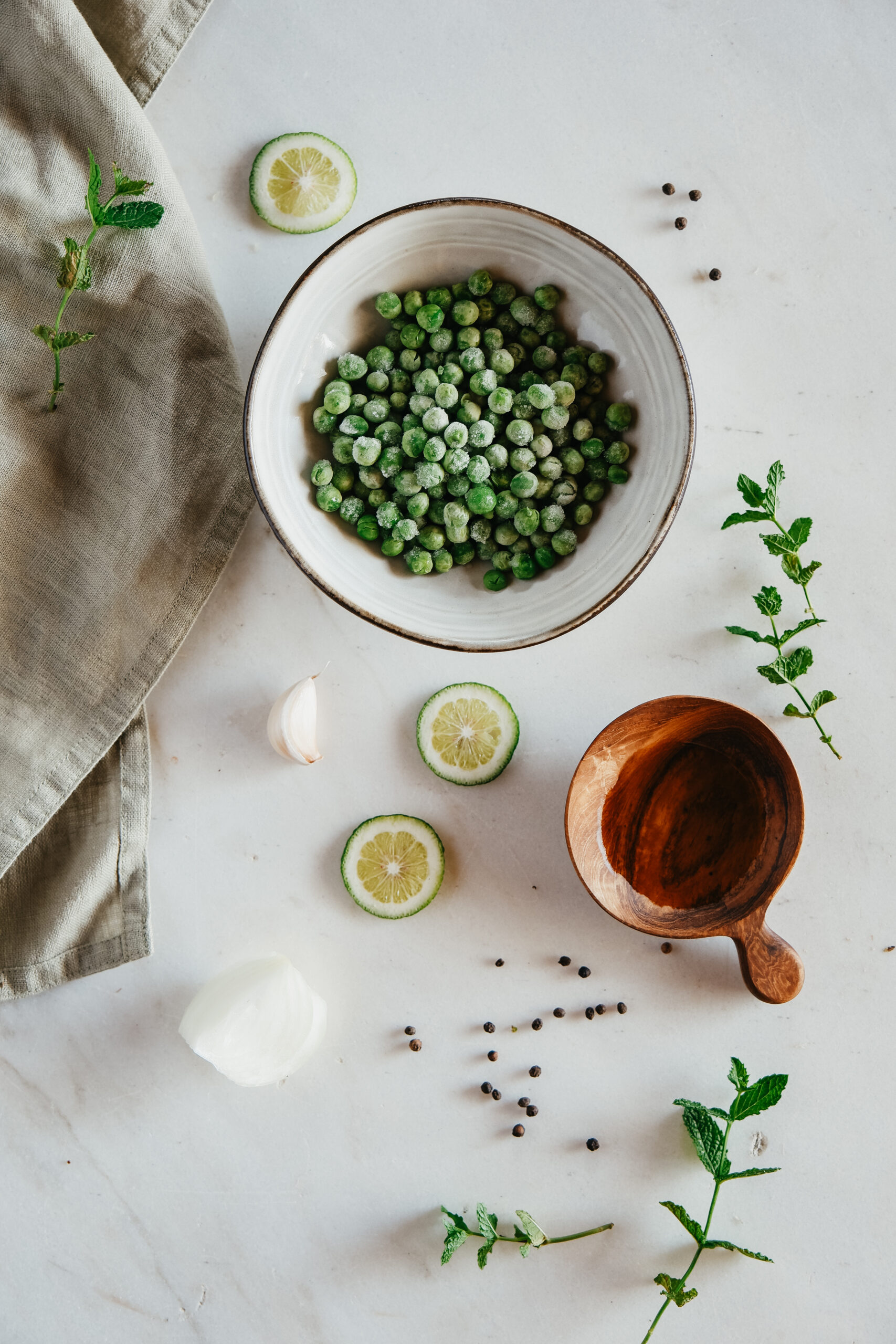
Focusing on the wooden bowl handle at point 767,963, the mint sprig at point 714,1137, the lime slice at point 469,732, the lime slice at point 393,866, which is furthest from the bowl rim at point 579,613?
the mint sprig at point 714,1137

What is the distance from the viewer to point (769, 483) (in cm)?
172

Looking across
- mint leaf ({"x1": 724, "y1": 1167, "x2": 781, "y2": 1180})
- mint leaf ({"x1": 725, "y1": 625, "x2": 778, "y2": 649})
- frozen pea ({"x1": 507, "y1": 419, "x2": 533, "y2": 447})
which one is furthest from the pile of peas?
mint leaf ({"x1": 724, "y1": 1167, "x2": 781, "y2": 1180})

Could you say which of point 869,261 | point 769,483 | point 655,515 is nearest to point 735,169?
point 869,261

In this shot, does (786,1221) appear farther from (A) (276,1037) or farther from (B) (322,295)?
(B) (322,295)

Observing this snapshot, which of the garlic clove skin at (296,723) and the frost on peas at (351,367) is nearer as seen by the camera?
the frost on peas at (351,367)

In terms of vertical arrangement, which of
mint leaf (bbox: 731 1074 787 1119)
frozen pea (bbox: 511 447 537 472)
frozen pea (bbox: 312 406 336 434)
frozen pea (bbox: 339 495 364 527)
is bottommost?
mint leaf (bbox: 731 1074 787 1119)

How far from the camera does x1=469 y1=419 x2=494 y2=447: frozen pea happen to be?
5.30 feet

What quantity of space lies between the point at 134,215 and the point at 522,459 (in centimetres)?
81

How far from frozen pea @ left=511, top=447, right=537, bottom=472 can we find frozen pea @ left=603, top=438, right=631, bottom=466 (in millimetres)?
134

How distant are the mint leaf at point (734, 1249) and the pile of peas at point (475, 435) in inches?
49.5

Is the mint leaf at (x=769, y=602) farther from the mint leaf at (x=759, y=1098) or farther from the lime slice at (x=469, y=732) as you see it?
the mint leaf at (x=759, y=1098)

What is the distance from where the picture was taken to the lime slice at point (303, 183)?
5.78 feet

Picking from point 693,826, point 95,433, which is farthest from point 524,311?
point 693,826

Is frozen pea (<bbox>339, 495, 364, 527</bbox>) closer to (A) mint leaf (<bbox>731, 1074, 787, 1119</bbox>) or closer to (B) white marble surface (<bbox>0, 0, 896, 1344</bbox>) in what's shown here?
(B) white marble surface (<bbox>0, 0, 896, 1344</bbox>)
